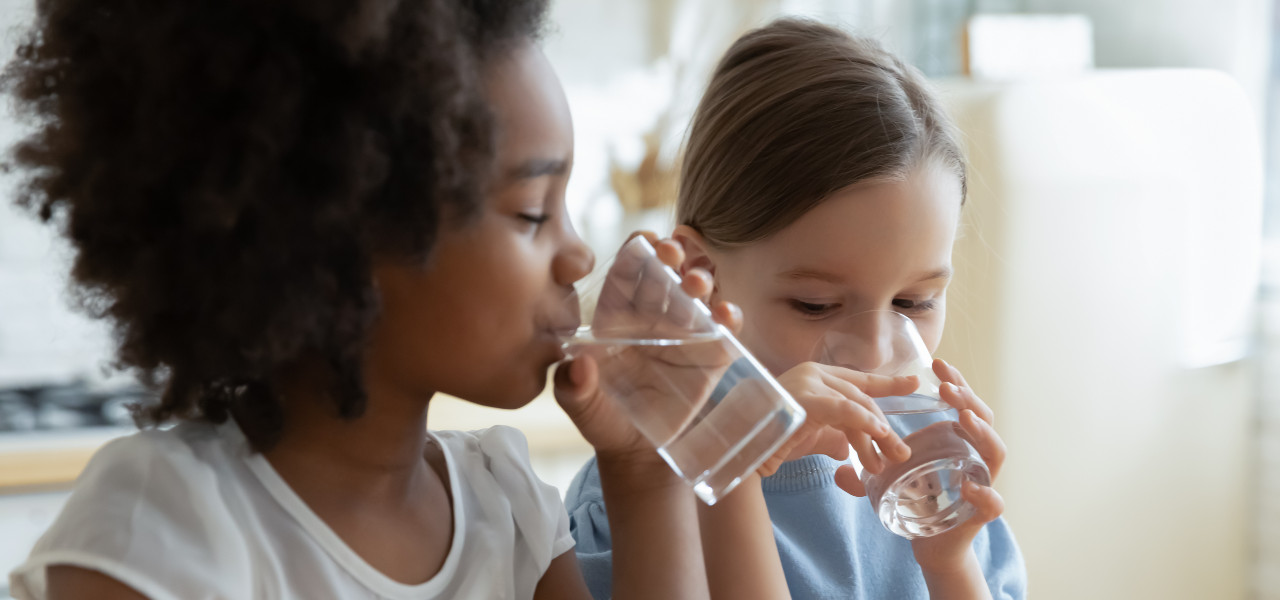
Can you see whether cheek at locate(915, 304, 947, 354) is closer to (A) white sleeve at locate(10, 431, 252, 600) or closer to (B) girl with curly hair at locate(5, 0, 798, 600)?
(B) girl with curly hair at locate(5, 0, 798, 600)

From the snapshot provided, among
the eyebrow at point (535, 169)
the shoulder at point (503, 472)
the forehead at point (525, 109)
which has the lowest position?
the shoulder at point (503, 472)

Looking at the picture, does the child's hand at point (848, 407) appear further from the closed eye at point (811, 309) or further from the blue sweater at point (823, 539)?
the blue sweater at point (823, 539)

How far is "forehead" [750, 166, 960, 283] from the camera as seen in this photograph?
3.22ft

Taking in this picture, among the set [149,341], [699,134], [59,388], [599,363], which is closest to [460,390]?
[599,363]

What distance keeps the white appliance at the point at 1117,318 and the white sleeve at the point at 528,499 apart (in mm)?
1088

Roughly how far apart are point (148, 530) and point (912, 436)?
564mm

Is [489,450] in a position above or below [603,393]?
below

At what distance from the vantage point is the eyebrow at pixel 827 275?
99cm

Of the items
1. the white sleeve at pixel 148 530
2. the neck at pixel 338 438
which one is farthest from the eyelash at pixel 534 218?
the white sleeve at pixel 148 530

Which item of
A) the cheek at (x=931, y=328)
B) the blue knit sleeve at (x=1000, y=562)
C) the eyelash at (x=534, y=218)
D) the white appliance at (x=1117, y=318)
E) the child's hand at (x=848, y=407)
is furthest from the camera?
the white appliance at (x=1117, y=318)

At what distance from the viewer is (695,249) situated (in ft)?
3.74

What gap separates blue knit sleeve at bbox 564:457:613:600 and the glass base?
257mm

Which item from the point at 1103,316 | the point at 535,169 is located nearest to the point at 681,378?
the point at 535,169

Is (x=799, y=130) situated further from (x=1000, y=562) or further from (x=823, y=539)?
(x=1000, y=562)
